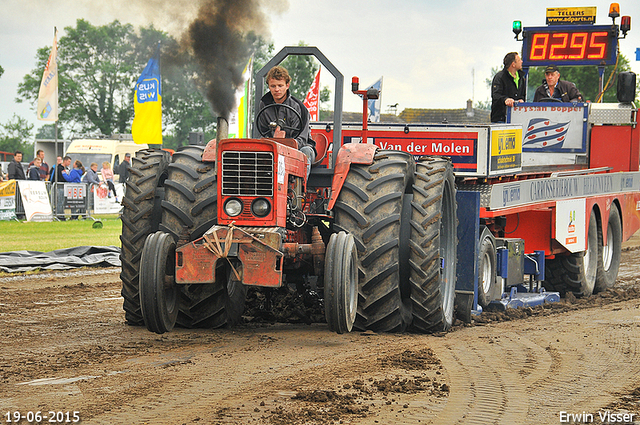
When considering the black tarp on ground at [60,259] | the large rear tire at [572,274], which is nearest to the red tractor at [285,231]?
the large rear tire at [572,274]

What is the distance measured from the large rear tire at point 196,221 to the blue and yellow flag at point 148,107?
1441 cm

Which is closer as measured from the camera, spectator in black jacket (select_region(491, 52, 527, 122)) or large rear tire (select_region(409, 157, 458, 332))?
large rear tire (select_region(409, 157, 458, 332))

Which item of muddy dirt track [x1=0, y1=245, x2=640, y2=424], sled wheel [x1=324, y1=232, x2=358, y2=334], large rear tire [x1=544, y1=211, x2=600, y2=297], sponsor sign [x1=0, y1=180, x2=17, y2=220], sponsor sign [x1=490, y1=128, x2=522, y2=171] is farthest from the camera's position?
sponsor sign [x1=0, y1=180, x2=17, y2=220]

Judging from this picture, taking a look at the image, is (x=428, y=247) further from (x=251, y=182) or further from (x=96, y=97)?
(x=96, y=97)

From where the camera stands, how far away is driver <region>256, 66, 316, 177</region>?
7199 mm

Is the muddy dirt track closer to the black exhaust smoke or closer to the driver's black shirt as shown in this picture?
the driver's black shirt

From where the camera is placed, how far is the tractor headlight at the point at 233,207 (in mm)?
6395

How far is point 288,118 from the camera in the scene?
286 inches

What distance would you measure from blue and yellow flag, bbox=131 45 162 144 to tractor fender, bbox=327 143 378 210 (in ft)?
47.8

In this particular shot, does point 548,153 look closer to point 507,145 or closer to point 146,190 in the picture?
Result: point 507,145

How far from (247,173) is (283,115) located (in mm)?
1087

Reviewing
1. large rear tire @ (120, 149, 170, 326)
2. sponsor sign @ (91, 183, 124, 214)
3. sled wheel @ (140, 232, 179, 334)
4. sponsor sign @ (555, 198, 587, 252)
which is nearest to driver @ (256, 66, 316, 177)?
large rear tire @ (120, 149, 170, 326)

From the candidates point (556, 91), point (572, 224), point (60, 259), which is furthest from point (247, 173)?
point (556, 91)

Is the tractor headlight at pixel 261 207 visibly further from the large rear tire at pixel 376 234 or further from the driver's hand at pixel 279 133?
the driver's hand at pixel 279 133
